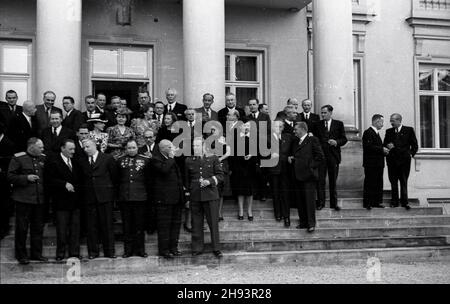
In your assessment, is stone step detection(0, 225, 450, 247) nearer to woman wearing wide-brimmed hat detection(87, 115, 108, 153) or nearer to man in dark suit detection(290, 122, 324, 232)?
man in dark suit detection(290, 122, 324, 232)

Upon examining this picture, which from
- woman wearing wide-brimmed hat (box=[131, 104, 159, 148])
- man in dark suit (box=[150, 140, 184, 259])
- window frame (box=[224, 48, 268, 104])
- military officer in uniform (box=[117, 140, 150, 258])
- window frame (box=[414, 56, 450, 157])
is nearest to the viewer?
military officer in uniform (box=[117, 140, 150, 258])

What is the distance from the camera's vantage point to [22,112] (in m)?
10.2

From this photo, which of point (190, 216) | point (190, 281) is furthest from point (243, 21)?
point (190, 281)

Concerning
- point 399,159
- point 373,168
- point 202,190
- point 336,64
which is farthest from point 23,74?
point 399,159

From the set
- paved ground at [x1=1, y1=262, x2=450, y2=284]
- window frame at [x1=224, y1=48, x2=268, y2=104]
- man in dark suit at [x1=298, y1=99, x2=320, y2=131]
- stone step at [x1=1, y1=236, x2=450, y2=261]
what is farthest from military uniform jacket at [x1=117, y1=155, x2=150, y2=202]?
window frame at [x1=224, y1=48, x2=268, y2=104]

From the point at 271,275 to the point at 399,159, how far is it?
432 centimetres

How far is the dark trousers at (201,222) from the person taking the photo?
31.0ft

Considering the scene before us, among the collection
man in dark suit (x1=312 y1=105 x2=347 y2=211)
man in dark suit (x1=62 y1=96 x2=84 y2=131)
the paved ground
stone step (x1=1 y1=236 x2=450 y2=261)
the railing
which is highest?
the railing

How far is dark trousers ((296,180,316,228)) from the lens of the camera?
34.1 feet

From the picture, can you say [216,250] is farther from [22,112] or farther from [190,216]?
[22,112]

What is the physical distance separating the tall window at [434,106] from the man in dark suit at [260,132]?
6874 millimetres

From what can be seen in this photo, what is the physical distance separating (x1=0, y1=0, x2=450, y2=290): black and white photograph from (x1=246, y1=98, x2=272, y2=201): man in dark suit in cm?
3

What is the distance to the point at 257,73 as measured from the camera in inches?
620
